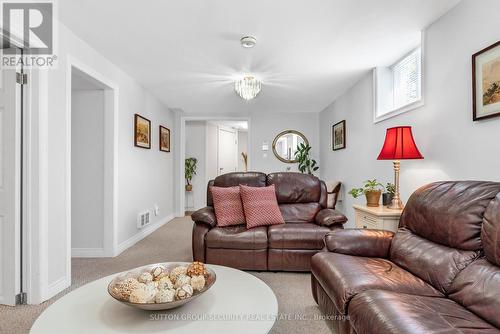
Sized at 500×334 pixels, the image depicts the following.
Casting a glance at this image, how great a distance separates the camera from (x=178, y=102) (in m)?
5.13

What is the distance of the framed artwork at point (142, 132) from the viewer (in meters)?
3.88

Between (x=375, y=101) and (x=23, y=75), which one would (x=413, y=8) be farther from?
(x=23, y=75)

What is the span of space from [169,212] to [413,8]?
499 centimetres

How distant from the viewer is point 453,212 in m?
1.58

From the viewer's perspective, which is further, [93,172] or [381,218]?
[93,172]

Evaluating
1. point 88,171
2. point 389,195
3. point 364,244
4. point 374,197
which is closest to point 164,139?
point 88,171

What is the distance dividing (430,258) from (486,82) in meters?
1.23

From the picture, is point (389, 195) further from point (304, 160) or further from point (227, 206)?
point (304, 160)

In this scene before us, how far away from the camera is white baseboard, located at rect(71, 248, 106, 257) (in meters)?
3.27

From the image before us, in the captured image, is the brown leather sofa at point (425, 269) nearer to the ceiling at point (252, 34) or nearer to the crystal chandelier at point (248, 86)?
the ceiling at point (252, 34)

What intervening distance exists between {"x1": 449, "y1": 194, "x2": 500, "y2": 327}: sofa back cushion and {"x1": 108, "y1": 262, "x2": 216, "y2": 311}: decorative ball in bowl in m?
1.23

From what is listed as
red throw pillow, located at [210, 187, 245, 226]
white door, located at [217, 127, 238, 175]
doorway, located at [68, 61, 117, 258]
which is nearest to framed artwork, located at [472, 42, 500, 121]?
red throw pillow, located at [210, 187, 245, 226]

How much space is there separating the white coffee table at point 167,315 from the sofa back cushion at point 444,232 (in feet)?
3.10

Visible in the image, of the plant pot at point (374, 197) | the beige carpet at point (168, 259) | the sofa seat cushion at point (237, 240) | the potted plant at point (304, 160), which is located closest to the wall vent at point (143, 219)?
the beige carpet at point (168, 259)
